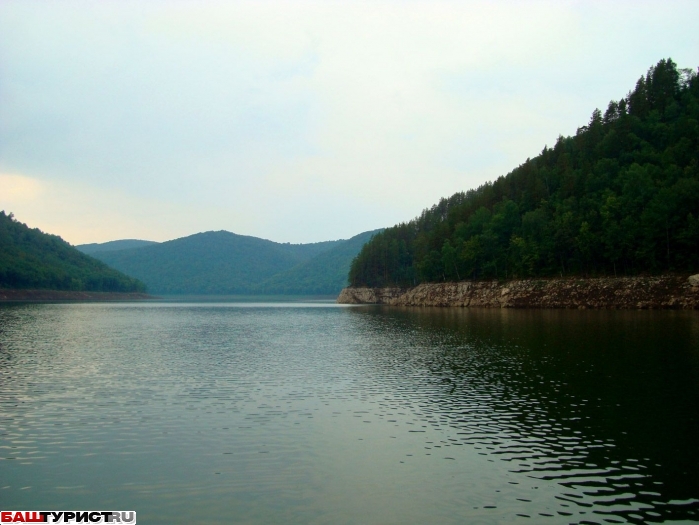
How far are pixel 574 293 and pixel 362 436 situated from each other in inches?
4210

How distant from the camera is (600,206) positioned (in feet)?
425

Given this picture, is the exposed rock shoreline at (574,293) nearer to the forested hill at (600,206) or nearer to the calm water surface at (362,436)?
the forested hill at (600,206)

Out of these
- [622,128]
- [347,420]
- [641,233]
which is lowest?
[347,420]

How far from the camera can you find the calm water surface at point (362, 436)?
1641 centimetres

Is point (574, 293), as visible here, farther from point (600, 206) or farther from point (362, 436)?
point (362, 436)

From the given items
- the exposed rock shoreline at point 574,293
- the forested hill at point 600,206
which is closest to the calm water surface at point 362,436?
the exposed rock shoreline at point 574,293

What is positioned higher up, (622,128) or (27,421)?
(622,128)

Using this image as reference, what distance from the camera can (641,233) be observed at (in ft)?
373

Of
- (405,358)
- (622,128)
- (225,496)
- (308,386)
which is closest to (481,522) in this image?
(225,496)

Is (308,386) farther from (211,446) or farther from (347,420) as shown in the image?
(211,446)

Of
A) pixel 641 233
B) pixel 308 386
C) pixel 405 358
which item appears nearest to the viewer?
pixel 308 386

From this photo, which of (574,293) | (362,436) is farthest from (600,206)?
(362,436)

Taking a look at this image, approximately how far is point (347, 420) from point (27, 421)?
53.2ft

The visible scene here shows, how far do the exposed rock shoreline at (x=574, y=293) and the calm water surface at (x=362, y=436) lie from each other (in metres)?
58.5
